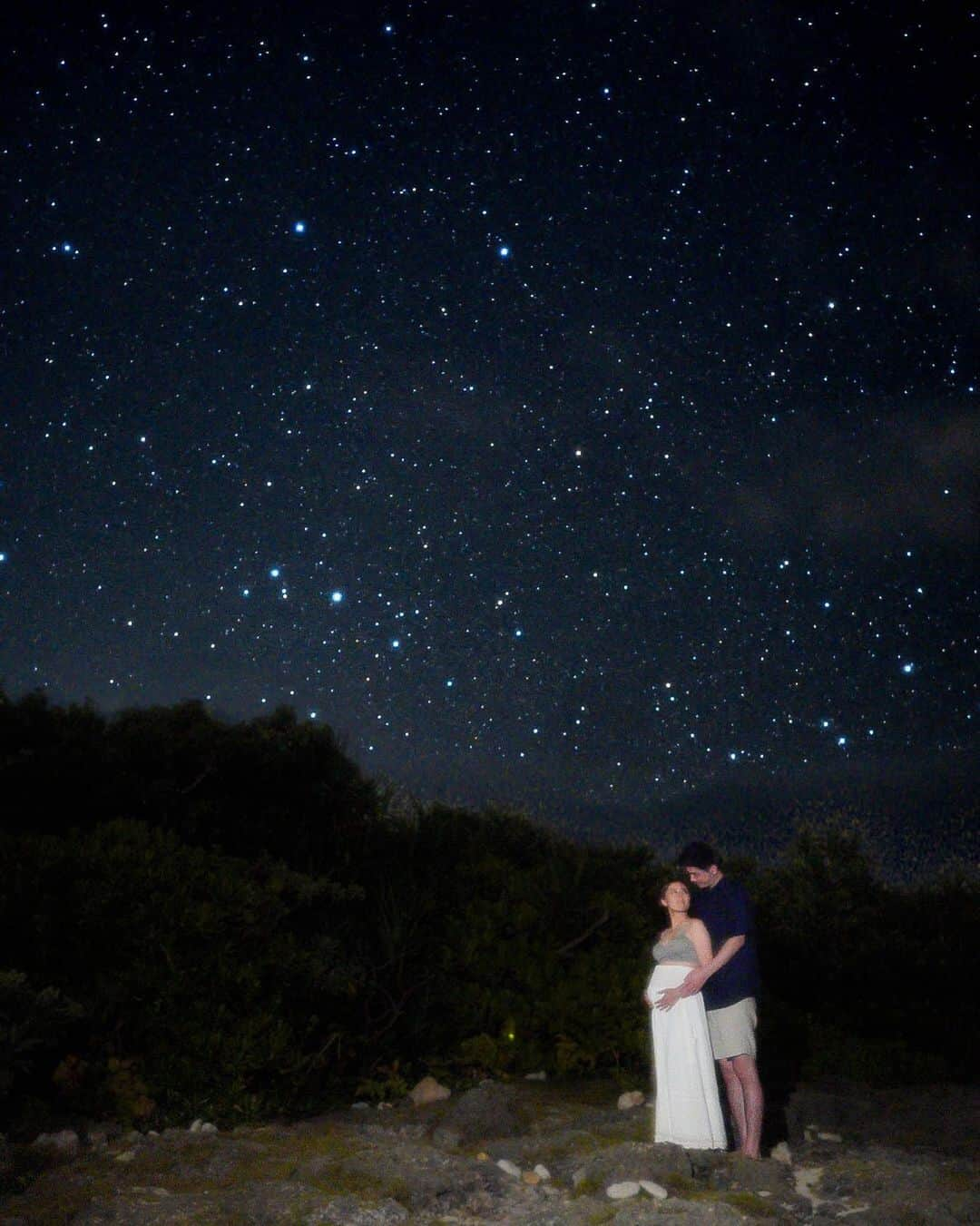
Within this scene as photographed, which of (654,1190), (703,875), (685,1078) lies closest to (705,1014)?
(685,1078)

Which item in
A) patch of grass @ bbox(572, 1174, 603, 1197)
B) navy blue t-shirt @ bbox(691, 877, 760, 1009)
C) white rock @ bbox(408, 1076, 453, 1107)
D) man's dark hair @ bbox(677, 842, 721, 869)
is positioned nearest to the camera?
patch of grass @ bbox(572, 1174, 603, 1197)

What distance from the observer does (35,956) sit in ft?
20.5

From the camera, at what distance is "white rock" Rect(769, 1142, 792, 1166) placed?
618 cm

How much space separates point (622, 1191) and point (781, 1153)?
1.97 metres

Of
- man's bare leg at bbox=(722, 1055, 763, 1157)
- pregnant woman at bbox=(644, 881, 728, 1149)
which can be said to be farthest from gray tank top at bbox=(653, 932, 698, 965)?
man's bare leg at bbox=(722, 1055, 763, 1157)

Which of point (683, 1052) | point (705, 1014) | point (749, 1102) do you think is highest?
point (705, 1014)

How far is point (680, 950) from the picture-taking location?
19.1 ft

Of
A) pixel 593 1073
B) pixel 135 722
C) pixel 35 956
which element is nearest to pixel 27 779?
pixel 135 722

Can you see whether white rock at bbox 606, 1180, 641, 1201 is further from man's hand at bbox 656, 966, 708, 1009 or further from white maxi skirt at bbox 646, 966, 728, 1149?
man's hand at bbox 656, 966, 708, 1009

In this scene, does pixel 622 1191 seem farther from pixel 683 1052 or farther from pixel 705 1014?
pixel 705 1014

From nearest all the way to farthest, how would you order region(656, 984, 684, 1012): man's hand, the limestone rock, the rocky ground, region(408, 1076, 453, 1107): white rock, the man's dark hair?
the rocky ground → the limestone rock → region(656, 984, 684, 1012): man's hand → the man's dark hair → region(408, 1076, 453, 1107): white rock

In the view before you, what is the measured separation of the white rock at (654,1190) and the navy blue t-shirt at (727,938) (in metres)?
1.25

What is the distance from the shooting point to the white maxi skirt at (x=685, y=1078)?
5.63 m

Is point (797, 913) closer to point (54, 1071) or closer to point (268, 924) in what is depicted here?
point (268, 924)
